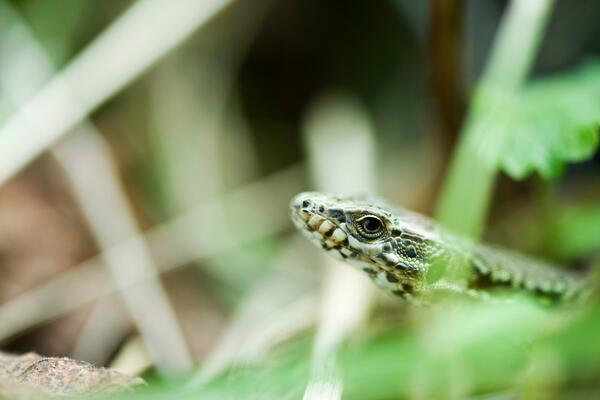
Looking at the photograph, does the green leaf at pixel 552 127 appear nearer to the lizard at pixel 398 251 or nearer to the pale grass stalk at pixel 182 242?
the lizard at pixel 398 251

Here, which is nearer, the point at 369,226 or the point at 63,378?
the point at 63,378

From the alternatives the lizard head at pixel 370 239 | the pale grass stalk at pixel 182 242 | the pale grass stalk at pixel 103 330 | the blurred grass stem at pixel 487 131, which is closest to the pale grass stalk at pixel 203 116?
the pale grass stalk at pixel 182 242

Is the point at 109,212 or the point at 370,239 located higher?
the point at 109,212

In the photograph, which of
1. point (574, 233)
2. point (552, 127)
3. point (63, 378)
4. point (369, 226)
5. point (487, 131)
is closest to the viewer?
point (63, 378)

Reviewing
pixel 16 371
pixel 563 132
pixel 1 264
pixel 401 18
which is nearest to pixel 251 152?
pixel 401 18

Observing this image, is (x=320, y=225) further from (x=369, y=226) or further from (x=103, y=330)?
(x=103, y=330)

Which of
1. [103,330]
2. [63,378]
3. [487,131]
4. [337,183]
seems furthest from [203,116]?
[63,378]

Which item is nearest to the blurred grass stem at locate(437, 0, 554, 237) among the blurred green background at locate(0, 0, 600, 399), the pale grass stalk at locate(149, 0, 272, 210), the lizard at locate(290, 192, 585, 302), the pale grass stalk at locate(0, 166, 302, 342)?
the blurred green background at locate(0, 0, 600, 399)

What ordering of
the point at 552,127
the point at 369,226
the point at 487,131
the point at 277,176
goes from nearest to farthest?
the point at 369,226, the point at 552,127, the point at 487,131, the point at 277,176
